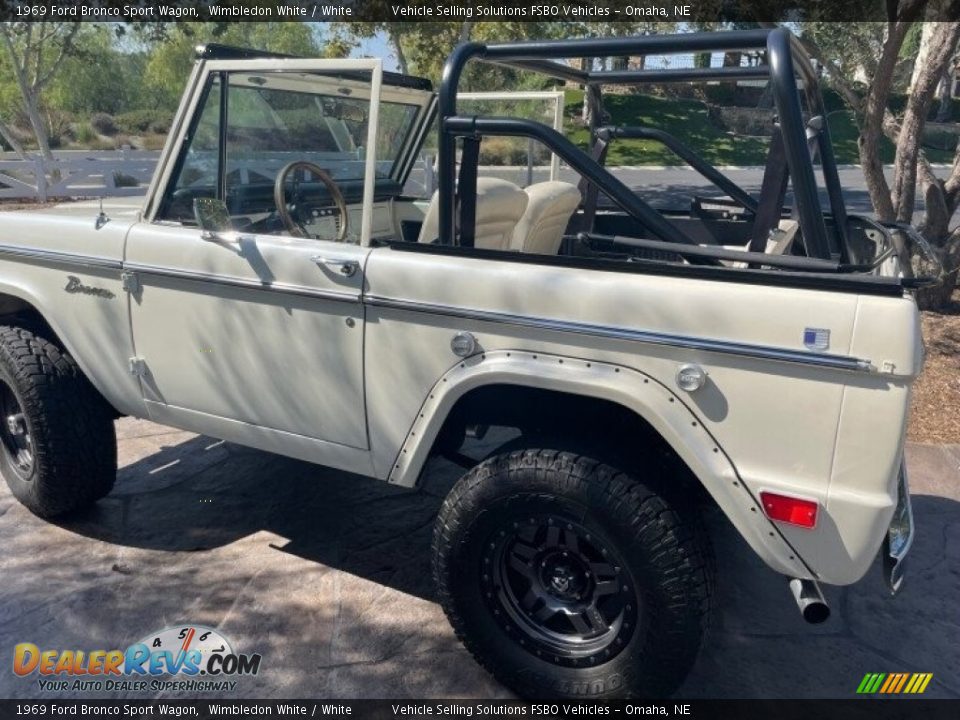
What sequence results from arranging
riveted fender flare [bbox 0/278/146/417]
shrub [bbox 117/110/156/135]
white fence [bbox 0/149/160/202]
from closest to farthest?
riveted fender flare [bbox 0/278/146/417]
white fence [bbox 0/149/160/202]
shrub [bbox 117/110/156/135]

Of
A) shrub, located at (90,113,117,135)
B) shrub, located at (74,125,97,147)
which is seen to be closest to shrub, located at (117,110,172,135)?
shrub, located at (90,113,117,135)

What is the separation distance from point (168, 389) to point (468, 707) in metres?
1.67

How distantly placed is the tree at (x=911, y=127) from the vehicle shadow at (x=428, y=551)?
3.13 meters

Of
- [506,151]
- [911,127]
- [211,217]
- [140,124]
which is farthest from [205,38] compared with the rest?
[211,217]

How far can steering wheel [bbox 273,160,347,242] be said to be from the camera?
9.79 ft

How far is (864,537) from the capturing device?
2.04 metres

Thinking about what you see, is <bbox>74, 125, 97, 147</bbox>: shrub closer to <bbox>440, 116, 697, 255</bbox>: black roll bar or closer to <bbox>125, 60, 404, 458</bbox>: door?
<bbox>125, 60, 404, 458</bbox>: door

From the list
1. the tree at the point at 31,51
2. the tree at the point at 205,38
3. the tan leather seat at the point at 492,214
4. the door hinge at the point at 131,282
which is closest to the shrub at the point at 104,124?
the tree at the point at 205,38

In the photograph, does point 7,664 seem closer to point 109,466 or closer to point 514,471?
point 109,466

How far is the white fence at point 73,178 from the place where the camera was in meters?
13.7

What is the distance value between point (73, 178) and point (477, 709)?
1493 cm

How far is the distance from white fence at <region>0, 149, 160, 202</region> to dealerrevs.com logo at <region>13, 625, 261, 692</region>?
12610mm

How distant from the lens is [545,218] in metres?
3.15

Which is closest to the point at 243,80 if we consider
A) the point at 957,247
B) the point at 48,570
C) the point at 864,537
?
the point at 48,570
